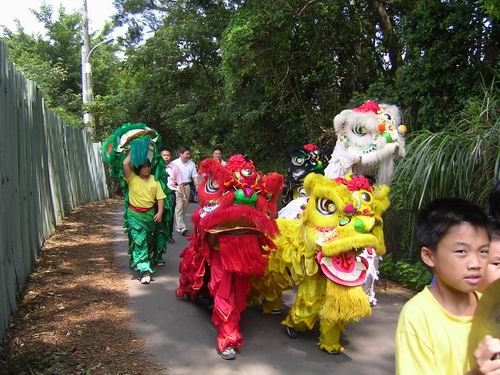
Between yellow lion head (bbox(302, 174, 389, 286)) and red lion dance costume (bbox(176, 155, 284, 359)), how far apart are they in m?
0.42

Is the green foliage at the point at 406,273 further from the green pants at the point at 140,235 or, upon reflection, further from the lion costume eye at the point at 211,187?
the green pants at the point at 140,235

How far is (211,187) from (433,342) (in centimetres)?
302

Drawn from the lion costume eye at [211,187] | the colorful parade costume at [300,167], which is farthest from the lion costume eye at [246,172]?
the colorful parade costume at [300,167]

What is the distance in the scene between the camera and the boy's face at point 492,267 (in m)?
1.82

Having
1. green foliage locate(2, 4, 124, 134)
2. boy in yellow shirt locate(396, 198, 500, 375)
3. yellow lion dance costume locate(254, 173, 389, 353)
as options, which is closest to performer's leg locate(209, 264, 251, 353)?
yellow lion dance costume locate(254, 173, 389, 353)

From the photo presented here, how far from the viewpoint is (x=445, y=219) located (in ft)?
5.58

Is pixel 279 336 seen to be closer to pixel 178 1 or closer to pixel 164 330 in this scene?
pixel 164 330

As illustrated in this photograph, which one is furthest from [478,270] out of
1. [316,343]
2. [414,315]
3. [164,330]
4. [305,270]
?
[164,330]

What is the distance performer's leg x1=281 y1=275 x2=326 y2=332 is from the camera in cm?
406

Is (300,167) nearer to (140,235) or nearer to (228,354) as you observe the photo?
(140,235)

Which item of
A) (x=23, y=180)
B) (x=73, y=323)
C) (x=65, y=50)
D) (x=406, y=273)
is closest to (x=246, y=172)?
(x=73, y=323)

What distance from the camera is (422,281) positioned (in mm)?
5832

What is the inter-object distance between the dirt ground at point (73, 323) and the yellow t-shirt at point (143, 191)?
103 cm

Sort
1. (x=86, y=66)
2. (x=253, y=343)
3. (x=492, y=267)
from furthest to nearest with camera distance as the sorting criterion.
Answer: (x=86, y=66) < (x=253, y=343) < (x=492, y=267)
